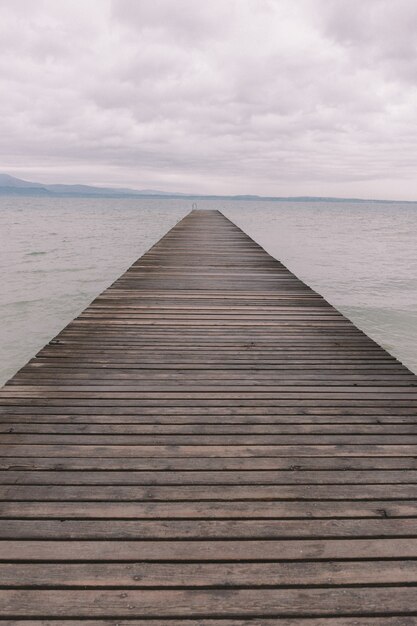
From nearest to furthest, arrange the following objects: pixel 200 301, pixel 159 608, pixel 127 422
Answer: pixel 159 608 < pixel 127 422 < pixel 200 301

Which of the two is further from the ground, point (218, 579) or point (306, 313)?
point (306, 313)

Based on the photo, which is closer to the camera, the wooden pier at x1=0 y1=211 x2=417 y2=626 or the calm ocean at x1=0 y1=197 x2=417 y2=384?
the wooden pier at x1=0 y1=211 x2=417 y2=626

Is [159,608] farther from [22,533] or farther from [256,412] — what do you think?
[256,412]

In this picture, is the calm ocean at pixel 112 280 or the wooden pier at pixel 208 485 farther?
the calm ocean at pixel 112 280

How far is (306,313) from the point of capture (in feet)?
20.0

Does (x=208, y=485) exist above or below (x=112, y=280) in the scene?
above

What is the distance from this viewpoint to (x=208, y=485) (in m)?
2.47

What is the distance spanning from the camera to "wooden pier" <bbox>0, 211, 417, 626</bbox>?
1809 millimetres

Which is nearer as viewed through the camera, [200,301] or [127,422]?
[127,422]

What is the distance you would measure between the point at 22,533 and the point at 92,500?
1.21 ft

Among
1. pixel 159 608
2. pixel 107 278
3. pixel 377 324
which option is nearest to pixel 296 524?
pixel 159 608

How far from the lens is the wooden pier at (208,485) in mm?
1809

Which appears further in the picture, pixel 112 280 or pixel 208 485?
pixel 112 280

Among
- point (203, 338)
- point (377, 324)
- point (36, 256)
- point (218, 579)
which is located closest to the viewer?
point (218, 579)
